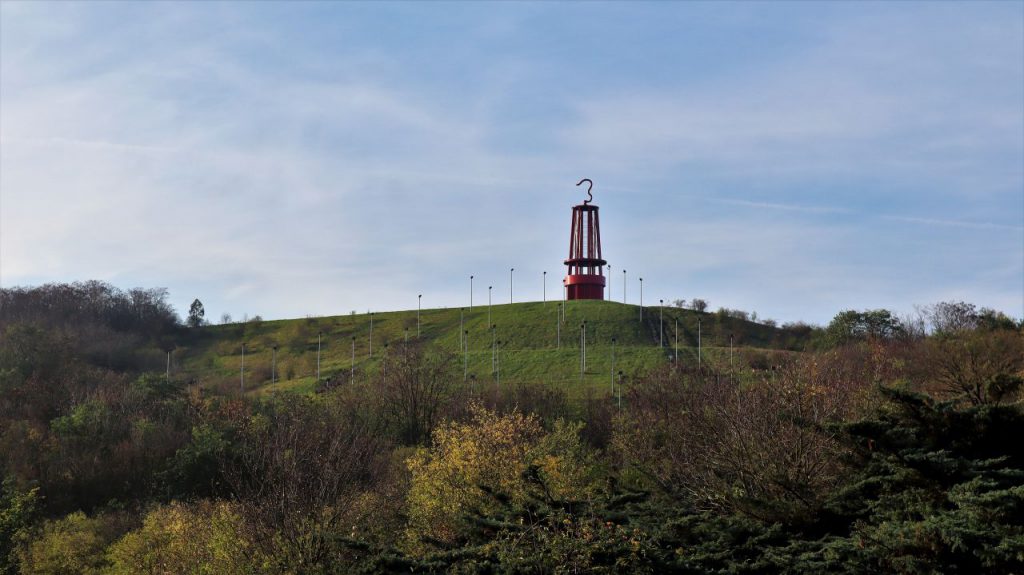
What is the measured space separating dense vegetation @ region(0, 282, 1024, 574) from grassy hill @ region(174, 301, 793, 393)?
86.6 feet

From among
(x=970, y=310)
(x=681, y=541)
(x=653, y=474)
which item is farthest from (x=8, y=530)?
(x=970, y=310)

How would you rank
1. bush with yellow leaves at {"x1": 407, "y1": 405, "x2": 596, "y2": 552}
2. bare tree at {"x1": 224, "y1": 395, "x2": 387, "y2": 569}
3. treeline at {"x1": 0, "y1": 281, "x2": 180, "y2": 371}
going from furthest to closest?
1. treeline at {"x1": 0, "y1": 281, "x2": 180, "y2": 371}
2. bush with yellow leaves at {"x1": 407, "y1": 405, "x2": 596, "y2": 552}
3. bare tree at {"x1": 224, "y1": 395, "x2": 387, "y2": 569}

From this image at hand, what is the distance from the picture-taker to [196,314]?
133250mm

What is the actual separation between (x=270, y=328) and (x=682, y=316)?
177 feet

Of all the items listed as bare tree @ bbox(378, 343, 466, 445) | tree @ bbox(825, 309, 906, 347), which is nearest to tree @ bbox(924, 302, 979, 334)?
tree @ bbox(825, 309, 906, 347)

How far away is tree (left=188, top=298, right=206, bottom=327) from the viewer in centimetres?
13188

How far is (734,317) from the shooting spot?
114m

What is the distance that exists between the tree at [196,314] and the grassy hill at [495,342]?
5109 millimetres

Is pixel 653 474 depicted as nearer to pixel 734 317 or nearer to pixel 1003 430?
pixel 1003 430

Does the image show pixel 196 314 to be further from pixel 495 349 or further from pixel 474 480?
pixel 474 480

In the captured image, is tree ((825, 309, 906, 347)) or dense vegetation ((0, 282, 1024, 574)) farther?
tree ((825, 309, 906, 347))

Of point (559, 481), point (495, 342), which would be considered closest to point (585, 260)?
point (495, 342)

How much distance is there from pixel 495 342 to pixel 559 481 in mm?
66481

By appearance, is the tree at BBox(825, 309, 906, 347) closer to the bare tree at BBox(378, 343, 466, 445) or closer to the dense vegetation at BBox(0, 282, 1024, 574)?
the dense vegetation at BBox(0, 282, 1024, 574)
